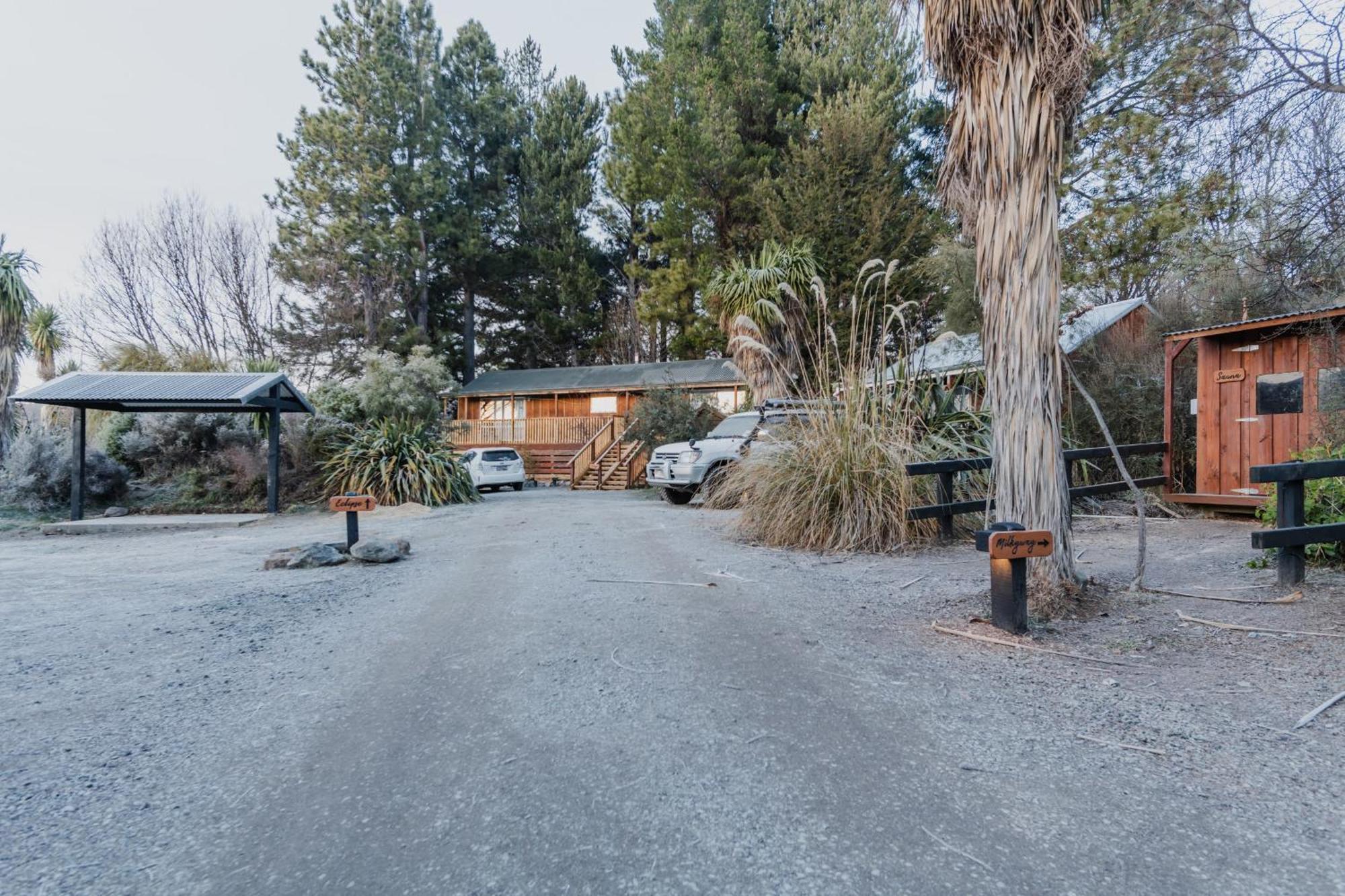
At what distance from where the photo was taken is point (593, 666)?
298 centimetres

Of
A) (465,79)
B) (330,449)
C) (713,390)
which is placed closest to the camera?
(330,449)

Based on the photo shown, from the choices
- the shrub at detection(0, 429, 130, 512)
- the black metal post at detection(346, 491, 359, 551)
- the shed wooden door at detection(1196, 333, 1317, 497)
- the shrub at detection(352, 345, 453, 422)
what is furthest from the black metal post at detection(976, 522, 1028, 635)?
the shrub at detection(0, 429, 130, 512)

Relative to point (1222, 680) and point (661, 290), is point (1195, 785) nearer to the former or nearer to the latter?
point (1222, 680)

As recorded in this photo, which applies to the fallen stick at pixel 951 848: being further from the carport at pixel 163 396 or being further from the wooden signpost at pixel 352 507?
the carport at pixel 163 396

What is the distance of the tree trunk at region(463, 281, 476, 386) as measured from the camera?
3056 cm

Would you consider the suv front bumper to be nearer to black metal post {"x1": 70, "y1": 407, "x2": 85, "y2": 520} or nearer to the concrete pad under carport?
the concrete pad under carport

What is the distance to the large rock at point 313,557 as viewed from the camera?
236 inches

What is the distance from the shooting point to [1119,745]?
218cm

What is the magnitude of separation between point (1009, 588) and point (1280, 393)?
6.97 meters

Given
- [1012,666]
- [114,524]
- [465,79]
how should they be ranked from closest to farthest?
[1012,666]
[114,524]
[465,79]

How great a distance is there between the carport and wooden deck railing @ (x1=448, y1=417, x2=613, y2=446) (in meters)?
11.2

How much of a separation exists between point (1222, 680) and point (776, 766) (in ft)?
6.74

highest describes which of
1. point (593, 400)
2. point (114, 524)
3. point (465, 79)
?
point (465, 79)

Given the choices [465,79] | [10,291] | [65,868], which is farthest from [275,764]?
[465,79]
